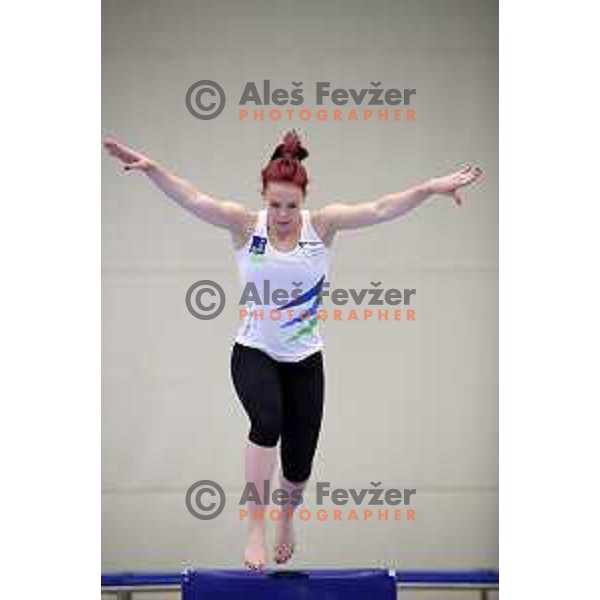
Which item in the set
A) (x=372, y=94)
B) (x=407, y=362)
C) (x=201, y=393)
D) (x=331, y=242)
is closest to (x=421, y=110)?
(x=372, y=94)

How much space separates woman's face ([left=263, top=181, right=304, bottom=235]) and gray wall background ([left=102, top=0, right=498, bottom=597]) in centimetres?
4

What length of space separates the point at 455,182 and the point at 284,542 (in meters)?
1.20

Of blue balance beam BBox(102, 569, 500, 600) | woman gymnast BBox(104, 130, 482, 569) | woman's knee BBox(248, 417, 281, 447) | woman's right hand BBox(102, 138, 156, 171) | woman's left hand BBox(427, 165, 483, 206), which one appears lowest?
blue balance beam BBox(102, 569, 500, 600)

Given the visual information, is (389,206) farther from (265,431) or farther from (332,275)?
(265,431)

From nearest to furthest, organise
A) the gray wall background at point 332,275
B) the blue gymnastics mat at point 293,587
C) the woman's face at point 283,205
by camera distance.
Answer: the blue gymnastics mat at point 293,587 → the woman's face at point 283,205 → the gray wall background at point 332,275

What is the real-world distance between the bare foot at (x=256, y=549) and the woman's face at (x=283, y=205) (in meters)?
0.91

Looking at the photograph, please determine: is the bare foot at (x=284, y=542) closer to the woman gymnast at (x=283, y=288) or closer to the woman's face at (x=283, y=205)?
the woman gymnast at (x=283, y=288)

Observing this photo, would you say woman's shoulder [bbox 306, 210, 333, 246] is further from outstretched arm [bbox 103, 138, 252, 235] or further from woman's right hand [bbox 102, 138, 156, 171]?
woman's right hand [bbox 102, 138, 156, 171]

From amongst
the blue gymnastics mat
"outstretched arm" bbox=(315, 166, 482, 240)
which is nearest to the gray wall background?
"outstretched arm" bbox=(315, 166, 482, 240)

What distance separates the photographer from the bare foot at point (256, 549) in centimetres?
359

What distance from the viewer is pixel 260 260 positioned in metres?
3.50

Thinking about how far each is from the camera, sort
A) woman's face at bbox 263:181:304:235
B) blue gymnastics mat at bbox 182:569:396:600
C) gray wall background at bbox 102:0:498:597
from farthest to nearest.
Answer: gray wall background at bbox 102:0:498:597
woman's face at bbox 263:181:304:235
blue gymnastics mat at bbox 182:569:396:600

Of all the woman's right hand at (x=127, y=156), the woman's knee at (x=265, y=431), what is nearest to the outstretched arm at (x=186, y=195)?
the woman's right hand at (x=127, y=156)

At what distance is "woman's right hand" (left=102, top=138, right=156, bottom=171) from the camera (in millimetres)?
3496
